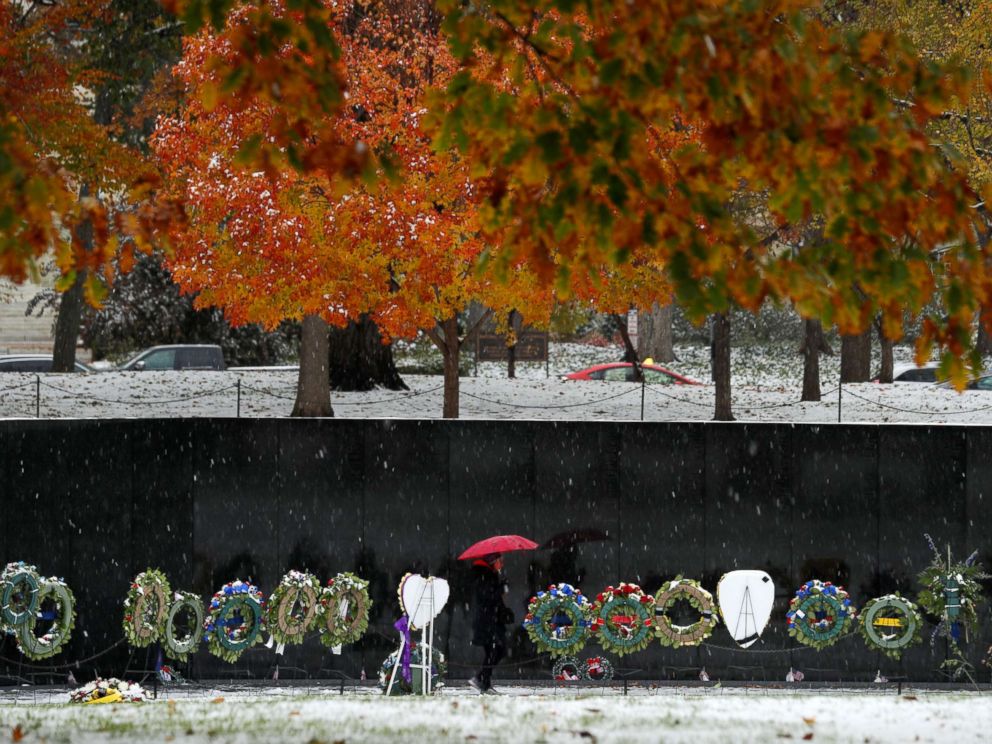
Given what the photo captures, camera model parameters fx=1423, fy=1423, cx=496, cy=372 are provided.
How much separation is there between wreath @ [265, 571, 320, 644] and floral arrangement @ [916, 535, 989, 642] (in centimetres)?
672

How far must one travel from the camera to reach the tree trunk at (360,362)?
29.0 m

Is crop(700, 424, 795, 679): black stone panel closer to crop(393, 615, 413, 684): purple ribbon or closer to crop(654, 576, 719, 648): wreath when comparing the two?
crop(654, 576, 719, 648): wreath

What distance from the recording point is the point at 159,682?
1559 cm

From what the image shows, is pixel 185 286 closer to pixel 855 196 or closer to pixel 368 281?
pixel 368 281

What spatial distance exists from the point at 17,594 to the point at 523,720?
351 inches

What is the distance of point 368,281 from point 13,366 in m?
18.4

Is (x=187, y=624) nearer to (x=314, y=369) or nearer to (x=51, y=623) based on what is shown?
(x=51, y=623)

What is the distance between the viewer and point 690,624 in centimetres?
1570

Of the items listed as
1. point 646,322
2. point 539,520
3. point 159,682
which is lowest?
point 159,682

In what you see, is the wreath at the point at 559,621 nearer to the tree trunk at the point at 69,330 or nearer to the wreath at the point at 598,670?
the wreath at the point at 598,670

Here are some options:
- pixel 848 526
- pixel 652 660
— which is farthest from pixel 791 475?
pixel 652 660

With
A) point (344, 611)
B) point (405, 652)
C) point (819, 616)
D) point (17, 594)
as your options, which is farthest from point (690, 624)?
point (17, 594)

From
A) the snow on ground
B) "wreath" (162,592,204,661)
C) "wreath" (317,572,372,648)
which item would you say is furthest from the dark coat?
the snow on ground

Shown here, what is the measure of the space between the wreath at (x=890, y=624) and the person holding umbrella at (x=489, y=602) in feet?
12.8
